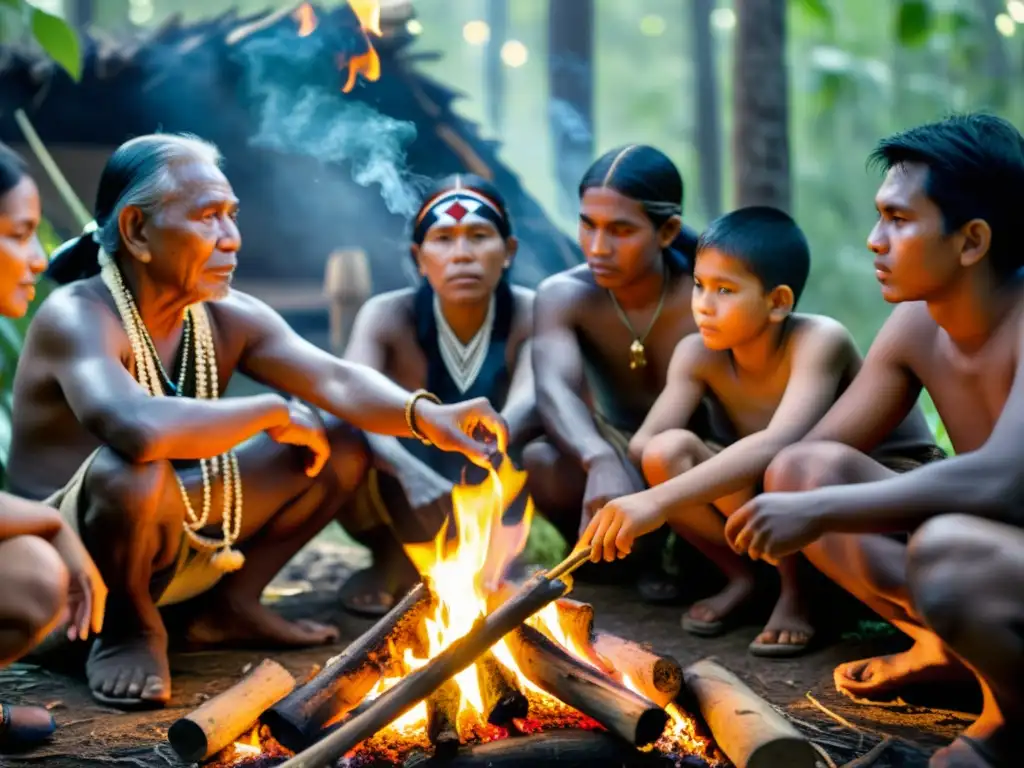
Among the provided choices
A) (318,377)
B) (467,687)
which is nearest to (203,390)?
(318,377)

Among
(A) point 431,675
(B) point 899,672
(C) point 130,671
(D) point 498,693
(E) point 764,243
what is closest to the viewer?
(A) point 431,675

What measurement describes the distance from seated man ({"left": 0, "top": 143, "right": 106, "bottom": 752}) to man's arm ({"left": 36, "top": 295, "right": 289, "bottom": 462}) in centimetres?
35

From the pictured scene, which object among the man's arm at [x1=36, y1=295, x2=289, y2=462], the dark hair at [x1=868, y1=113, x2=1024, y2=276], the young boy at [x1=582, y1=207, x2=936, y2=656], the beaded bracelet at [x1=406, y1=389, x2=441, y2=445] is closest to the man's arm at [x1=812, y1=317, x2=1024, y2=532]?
the dark hair at [x1=868, y1=113, x2=1024, y2=276]

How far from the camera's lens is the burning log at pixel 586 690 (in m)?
2.93

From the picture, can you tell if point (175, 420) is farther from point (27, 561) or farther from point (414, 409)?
point (414, 409)

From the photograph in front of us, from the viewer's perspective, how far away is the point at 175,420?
12.2 feet

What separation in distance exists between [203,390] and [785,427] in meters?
2.06

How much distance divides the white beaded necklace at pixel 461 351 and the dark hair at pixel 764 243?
3.96ft

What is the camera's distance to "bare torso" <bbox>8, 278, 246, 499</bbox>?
155 inches

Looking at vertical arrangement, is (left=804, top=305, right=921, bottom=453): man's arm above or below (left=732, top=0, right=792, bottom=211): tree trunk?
below

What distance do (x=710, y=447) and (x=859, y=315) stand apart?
1710cm

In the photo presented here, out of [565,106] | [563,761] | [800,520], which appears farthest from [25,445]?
[565,106]

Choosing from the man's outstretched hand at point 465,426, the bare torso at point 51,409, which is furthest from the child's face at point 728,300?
the bare torso at point 51,409

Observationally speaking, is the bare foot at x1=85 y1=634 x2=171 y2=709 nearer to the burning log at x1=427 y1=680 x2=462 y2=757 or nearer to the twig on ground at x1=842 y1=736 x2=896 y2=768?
the burning log at x1=427 y1=680 x2=462 y2=757
